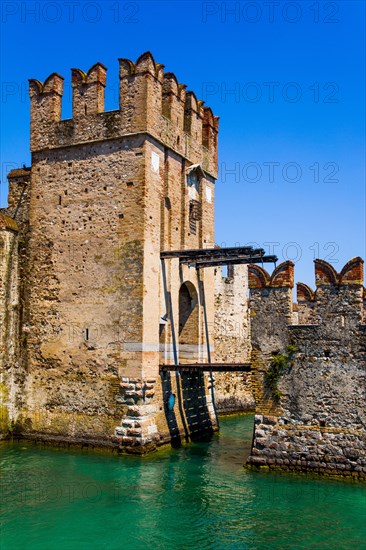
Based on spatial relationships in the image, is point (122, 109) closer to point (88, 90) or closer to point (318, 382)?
point (88, 90)

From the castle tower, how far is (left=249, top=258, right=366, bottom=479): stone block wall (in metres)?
3.81

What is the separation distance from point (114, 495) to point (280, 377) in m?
4.48

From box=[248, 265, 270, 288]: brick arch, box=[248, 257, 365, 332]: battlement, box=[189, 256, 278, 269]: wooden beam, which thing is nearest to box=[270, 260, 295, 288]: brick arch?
box=[248, 257, 365, 332]: battlement

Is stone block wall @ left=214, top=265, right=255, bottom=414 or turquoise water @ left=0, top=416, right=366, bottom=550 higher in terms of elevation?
stone block wall @ left=214, top=265, right=255, bottom=414

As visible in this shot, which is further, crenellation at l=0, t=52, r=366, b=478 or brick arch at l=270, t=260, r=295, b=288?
crenellation at l=0, t=52, r=366, b=478

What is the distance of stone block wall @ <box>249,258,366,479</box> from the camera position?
13180 mm

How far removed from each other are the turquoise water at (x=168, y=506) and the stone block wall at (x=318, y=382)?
1.97 feet

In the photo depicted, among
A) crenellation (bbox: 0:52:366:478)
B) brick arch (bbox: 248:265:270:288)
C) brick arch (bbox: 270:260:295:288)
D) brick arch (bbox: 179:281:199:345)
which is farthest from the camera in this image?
brick arch (bbox: 179:281:199:345)

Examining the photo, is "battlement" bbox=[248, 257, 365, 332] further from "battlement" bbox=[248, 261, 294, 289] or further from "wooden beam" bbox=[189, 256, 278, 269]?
"wooden beam" bbox=[189, 256, 278, 269]

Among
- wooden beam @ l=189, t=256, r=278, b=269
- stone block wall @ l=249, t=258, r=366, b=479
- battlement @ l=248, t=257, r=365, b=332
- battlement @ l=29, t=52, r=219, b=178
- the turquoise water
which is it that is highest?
battlement @ l=29, t=52, r=219, b=178

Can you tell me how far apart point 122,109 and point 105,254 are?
13.7 feet

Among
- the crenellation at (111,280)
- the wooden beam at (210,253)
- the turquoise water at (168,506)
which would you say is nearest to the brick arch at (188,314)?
the crenellation at (111,280)

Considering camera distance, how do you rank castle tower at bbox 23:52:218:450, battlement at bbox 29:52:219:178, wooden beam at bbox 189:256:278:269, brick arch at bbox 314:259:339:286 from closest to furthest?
1. brick arch at bbox 314:259:339:286
2. wooden beam at bbox 189:256:278:269
3. castle tower at bbox 23:52:218:450
4. battlement at bbox 29:52:219:178

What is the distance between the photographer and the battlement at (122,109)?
17.3 metres
